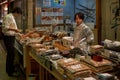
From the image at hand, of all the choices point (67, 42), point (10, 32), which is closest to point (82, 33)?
point (67, 42)

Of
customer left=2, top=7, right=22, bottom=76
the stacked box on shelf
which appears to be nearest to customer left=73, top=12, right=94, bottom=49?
the stacked box on shelf

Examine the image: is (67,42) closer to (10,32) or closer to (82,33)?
(82,33)

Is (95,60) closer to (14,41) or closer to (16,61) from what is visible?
(14,41)

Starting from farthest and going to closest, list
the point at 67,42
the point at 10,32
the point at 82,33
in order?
the point at 10,32 → the point at 82,33 → the point at 67,42

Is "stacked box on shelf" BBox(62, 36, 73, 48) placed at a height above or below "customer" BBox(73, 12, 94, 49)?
below

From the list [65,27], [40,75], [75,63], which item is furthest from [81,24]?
[65,27]

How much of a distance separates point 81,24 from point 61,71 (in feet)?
7.55

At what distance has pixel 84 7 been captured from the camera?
26.2 ft

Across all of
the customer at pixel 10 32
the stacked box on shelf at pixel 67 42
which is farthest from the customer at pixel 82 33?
the customer at pixel 10 32

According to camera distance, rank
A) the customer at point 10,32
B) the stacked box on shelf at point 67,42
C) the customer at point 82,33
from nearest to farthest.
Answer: the stacked box on shelf at point 67,42, the customer at point 82,33, the customer at point 10,32

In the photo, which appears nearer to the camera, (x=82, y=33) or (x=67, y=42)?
(x=67, y=42)

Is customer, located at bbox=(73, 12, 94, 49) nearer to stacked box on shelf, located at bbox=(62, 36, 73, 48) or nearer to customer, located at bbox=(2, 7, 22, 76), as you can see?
stacked box on shelf, located at bbox=(62, 36, 73, 48)

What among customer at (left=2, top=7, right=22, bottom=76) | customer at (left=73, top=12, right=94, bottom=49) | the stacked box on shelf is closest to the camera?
the stacked box on shelf

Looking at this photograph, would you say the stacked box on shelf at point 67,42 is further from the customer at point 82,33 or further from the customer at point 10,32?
the customer at point 10,32
